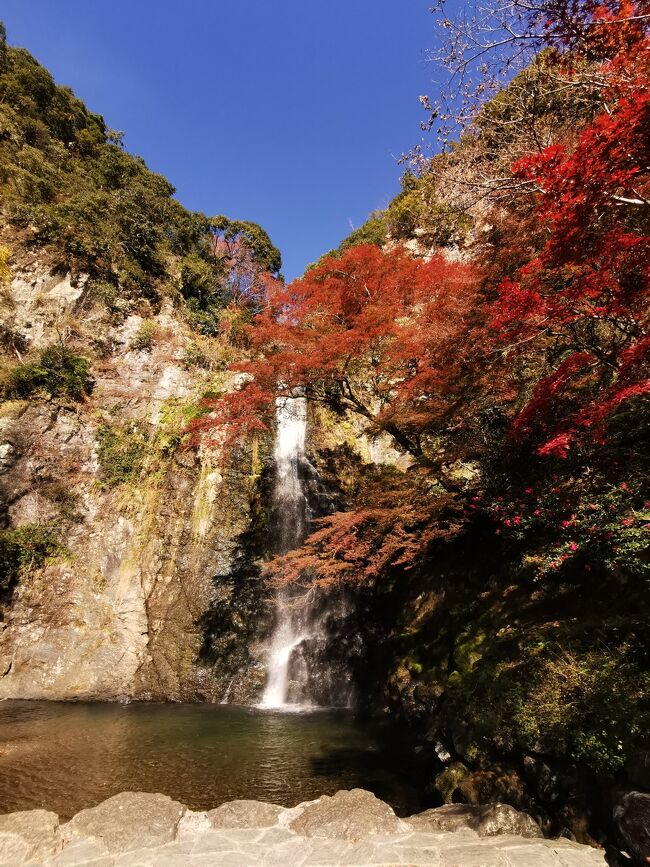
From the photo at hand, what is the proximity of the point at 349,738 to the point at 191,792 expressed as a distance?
3596mm

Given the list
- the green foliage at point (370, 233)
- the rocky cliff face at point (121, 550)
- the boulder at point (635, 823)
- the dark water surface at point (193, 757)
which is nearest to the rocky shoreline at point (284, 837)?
the boulder at point (635, 823)

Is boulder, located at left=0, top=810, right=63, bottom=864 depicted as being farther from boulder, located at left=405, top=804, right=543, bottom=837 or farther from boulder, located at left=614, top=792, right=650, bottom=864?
boulder, located at left=614, top=792, right=650, bottom=864

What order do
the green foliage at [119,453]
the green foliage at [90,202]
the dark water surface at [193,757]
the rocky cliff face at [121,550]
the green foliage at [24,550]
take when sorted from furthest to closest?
the green foliage at [90,202] → the green foliage at [119,453] → the green foliage at [24,550] → the rocky cliff face at [121,550] → the dark water surface at [193,757]

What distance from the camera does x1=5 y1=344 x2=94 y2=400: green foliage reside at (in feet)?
51.0

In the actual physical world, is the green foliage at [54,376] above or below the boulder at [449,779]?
above

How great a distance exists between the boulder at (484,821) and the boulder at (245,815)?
1.62 meters

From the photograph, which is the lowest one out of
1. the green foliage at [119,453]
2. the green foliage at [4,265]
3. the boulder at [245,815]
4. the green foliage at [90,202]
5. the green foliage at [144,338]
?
the boulder at [245,815]

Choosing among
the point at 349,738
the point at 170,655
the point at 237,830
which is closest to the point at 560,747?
the point at 237,830

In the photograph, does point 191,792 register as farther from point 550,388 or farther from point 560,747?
point 550,388

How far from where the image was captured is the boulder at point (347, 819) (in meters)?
4.52

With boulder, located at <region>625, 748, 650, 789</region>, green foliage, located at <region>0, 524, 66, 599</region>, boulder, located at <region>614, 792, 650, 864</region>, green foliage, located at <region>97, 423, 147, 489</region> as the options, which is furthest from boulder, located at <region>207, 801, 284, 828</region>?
green foliage, located at <region>97, 423, 147, 489</region>

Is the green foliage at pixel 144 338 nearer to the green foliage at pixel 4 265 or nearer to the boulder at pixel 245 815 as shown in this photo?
the green foliage at pixel 4 265

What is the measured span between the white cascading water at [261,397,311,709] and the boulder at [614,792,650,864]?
794 cm

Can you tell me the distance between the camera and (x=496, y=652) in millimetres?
7078
